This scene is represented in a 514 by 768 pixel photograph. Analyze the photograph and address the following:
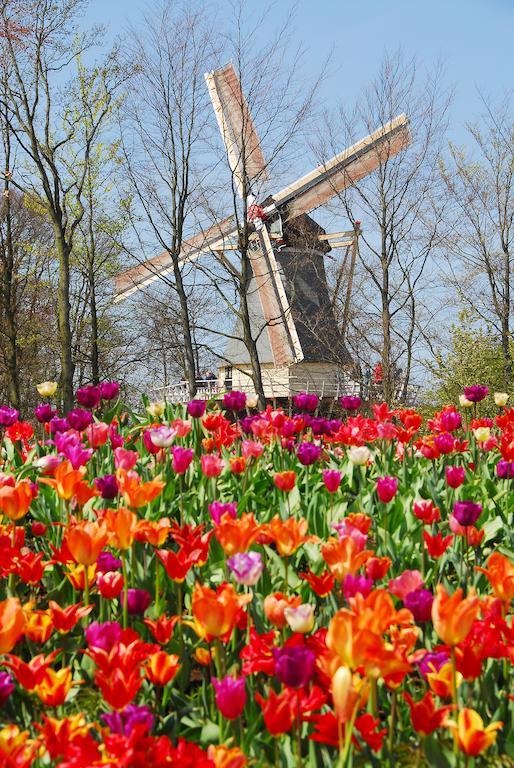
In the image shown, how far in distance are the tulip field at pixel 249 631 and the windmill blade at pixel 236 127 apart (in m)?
14.0

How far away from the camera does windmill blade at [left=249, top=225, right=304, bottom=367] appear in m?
21.8

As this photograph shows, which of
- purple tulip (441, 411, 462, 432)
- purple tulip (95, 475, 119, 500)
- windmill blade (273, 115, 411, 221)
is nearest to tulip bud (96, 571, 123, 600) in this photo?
purple tulip (95, 475, 119, 500)

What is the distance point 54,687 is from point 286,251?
21.4 metres

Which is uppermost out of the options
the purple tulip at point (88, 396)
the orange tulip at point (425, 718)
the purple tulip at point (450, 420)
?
the purple tulip at point (88, 396)

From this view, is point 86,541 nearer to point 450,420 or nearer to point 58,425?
point 58,425

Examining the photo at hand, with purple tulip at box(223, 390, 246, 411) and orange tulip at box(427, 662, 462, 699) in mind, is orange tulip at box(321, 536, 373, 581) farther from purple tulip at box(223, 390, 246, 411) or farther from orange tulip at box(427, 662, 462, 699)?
purple tulip at box(223, 390, 246, 411)

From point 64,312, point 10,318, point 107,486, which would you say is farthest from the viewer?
point 10,318

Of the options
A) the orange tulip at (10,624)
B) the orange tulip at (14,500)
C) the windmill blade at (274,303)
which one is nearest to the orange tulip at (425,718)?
the orange tulip at (10,624)

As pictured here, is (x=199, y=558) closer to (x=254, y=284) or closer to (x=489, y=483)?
(x=489, y=483)

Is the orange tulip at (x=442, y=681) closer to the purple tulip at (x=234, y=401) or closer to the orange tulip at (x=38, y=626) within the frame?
the orange tulip at (x=38, y=626)

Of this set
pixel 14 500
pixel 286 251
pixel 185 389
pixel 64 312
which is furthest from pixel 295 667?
pixel 185 389

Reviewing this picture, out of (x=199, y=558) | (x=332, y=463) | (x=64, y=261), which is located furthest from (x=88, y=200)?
(x=199, y=558)

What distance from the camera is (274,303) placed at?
72.9 ft

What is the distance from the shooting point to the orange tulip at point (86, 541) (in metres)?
1.81
